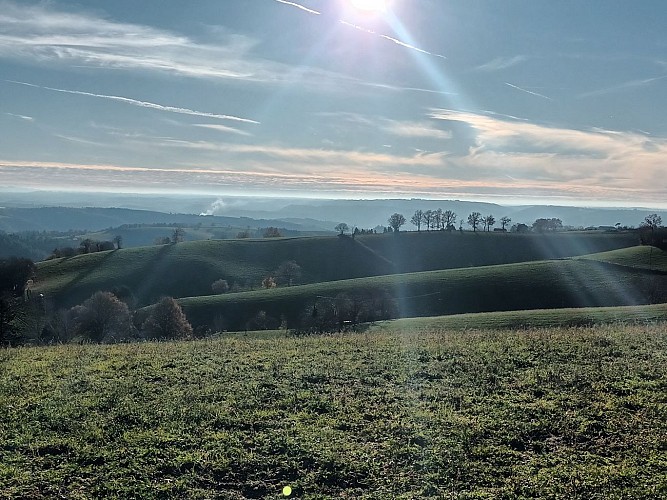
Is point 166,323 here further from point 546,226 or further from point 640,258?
point 546,226

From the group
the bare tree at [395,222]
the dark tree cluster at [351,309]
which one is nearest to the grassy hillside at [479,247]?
the bare tree at [395,222]

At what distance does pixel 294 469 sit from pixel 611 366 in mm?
9938

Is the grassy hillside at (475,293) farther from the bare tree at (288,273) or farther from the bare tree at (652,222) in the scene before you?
the bare tree at (652,222)

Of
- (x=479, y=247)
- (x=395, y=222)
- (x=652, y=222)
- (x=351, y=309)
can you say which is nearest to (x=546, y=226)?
(x=479, y=247)

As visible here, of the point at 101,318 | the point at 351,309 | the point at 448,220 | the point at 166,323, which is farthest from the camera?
the point at 448,220

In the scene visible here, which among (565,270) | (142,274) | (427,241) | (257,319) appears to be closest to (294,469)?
(257,319)

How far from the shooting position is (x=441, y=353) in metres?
17.4

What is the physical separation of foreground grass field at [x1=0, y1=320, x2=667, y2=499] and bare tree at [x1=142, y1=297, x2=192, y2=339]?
42.3 meters

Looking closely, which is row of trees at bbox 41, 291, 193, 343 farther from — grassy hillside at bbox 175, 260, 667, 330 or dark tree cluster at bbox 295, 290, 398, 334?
dark tree cluster at bbox 295, 290, 398, 334

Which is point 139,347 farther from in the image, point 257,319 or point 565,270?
point 565,270

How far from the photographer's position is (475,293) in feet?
248

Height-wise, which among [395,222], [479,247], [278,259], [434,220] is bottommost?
[278,259]

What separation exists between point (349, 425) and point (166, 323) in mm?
53699

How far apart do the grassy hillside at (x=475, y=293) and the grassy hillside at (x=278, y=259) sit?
31567mm
